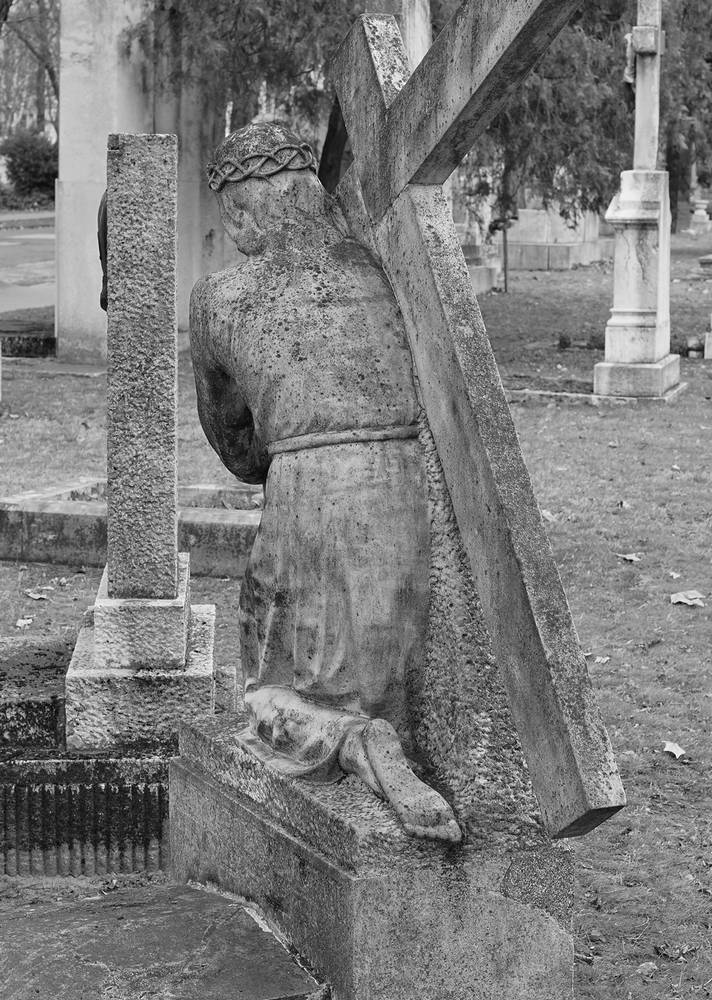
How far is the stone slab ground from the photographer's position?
3.22 m

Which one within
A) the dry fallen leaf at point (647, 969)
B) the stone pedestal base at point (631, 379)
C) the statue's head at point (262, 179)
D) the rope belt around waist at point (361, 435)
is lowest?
the dry fallen leaf at point (647, 969)

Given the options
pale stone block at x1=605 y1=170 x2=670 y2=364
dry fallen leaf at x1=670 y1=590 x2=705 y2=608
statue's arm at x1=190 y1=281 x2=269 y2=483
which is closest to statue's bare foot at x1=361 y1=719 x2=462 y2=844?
statue's arm at x1=190 y1=281 x2=269 y2=483

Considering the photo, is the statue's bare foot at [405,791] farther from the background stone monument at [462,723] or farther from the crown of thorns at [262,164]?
the crown of thorns at [262,164]

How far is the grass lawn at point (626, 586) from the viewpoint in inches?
182

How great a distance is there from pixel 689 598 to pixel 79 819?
414 centimetres

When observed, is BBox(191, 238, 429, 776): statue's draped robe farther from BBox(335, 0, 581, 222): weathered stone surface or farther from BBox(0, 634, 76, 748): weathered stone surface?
BBox(0, 634, 76, 748): weathered stone surface

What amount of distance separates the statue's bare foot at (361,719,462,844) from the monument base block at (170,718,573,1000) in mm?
32

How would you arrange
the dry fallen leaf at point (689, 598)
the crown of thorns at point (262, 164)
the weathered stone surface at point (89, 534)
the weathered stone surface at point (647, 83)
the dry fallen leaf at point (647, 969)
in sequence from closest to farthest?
the crown of thorns at point (262, 164) → the dry fallen leaf at point (647, 969) → the dry fallen leaf at point (689, 598) → the weathered stone surface at point (89, 534) → the weathered stone surface at point (647, 83)

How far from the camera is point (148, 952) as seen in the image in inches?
134

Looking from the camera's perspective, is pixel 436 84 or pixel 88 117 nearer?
pixel 436 84

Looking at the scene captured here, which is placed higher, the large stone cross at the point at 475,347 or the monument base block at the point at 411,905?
the large stone cross at the point at 475,347

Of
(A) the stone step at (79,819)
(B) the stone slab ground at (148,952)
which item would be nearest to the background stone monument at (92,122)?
(A) the stone step at (79,819)

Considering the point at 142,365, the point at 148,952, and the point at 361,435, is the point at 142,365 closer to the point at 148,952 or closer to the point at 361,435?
the point at 361,435

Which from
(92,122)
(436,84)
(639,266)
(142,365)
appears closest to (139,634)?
(142,365)
